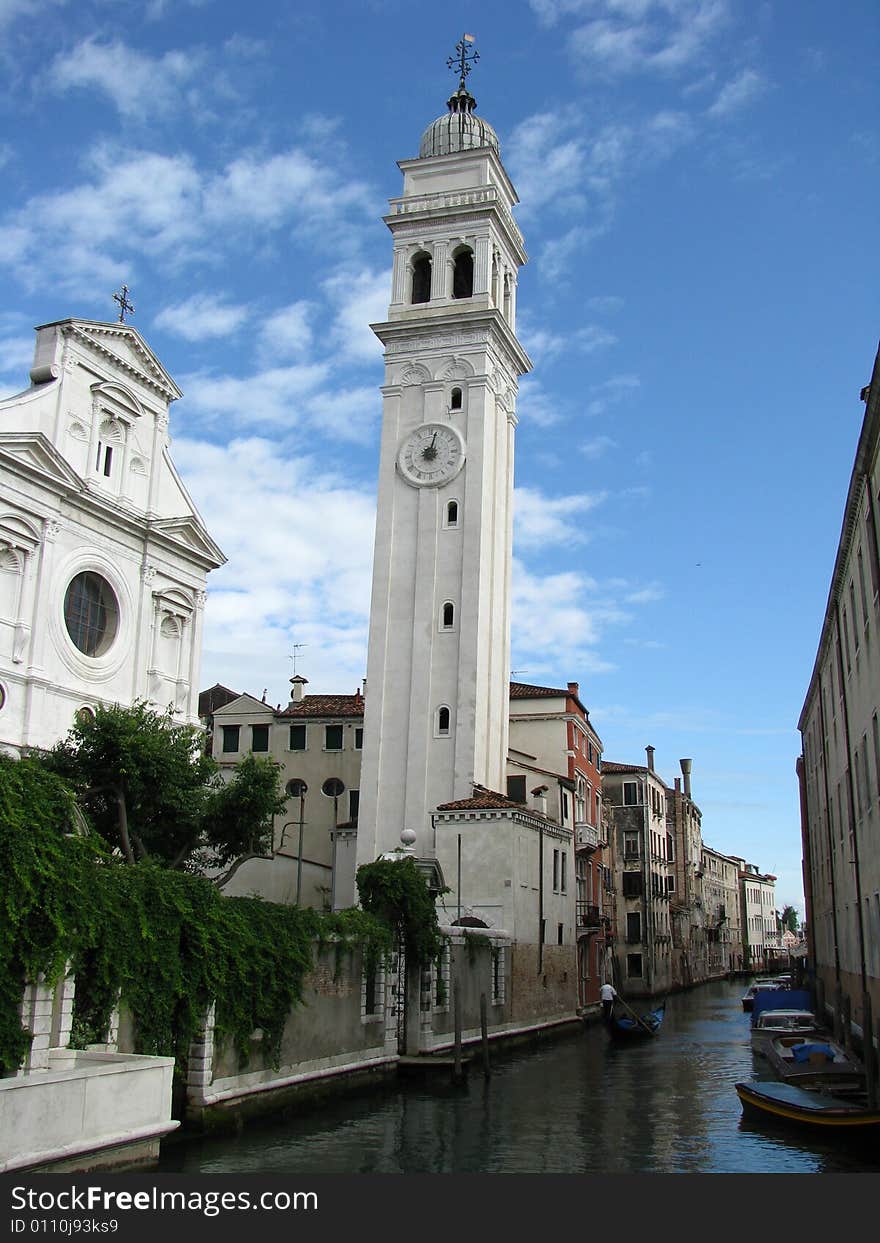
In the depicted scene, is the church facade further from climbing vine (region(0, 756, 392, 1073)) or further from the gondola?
the gondola

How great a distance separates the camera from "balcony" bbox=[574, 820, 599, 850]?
42969 mm

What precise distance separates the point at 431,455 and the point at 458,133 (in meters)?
15.0

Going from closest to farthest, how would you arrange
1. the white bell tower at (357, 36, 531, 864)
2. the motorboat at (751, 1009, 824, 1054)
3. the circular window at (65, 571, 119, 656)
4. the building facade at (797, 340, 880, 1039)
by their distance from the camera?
the building facade at (797, 340, 880, 1039)
the motorboat at (751, 1009, 824, 1054)
the circular window at (65, 571, 119, 656)
the white bell tower at (357, 36, 531, 864)

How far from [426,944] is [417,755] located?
1392 centimetres

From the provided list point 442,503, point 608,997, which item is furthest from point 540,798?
point 442,503

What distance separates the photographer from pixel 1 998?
13.9 meters

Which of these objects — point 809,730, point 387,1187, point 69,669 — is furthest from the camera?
point 809,730

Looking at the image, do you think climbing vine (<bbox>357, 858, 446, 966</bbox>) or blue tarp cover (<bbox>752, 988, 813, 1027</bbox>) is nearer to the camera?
climbing vine (<bbox>357, 858, 446, 966</bbox>)

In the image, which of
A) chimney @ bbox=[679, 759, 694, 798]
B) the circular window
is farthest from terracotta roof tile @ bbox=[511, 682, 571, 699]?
→ chimney @ bbox=[679, 759, 694, 798]

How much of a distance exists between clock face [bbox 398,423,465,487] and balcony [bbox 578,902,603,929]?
16572 millimetres

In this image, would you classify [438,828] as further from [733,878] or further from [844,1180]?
[733,878]

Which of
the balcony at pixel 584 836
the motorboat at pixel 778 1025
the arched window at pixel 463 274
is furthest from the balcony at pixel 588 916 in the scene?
the arched window at pixel 463 274

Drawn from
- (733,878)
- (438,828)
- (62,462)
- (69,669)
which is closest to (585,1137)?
(438,828)

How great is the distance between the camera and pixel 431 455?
4256cm
